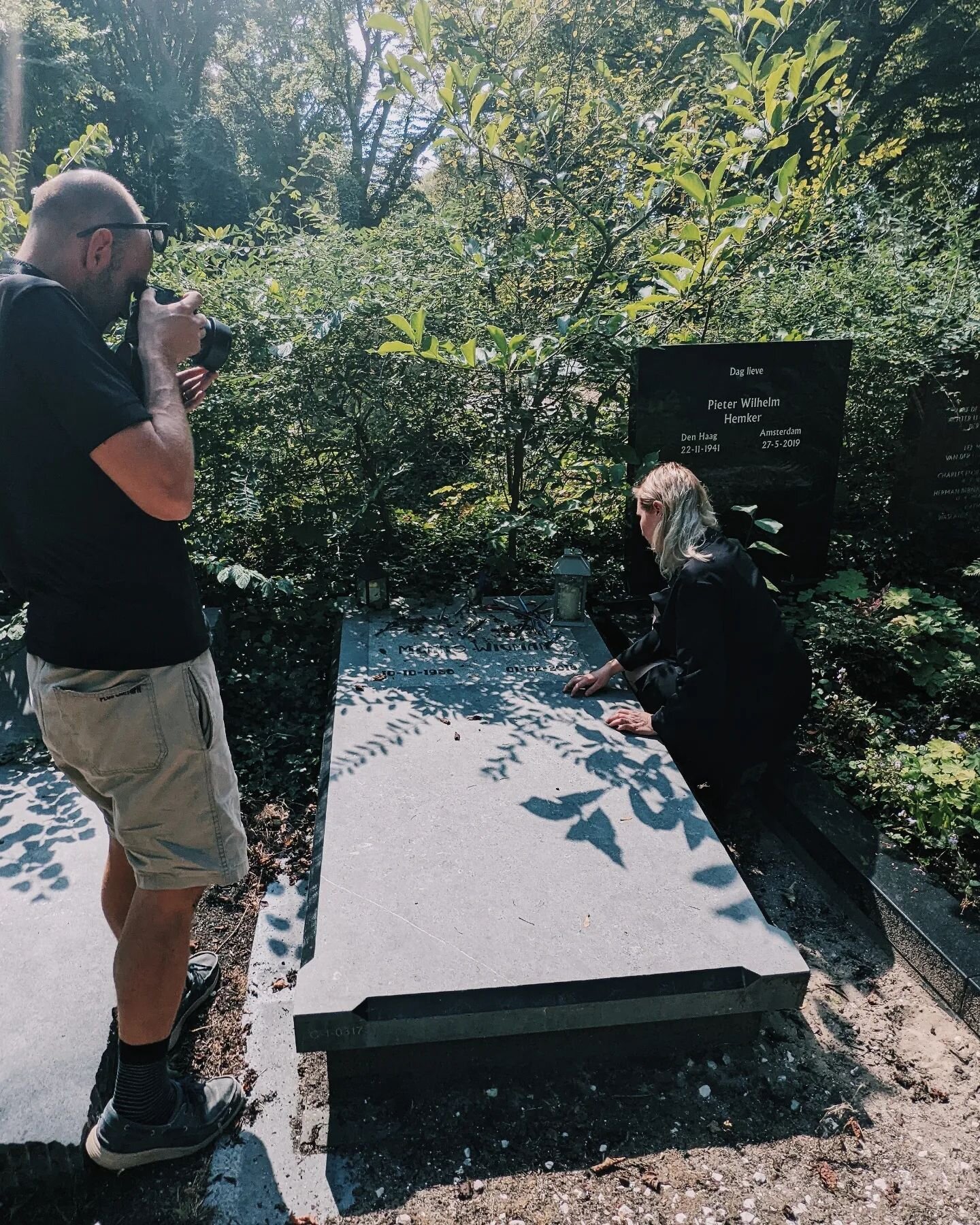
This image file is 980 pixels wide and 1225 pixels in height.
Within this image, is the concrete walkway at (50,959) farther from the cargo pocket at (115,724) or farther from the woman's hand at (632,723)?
the woman's hand at (632,723)

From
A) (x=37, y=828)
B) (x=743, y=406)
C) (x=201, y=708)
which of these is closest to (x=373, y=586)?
(x=37, y=828)

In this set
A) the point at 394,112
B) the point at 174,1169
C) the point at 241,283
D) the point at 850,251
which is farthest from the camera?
the point at 394,112

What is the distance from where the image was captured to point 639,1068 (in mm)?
2348

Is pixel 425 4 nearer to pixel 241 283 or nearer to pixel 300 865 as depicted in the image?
pixel 241 283

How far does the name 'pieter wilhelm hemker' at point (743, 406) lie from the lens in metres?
4.56

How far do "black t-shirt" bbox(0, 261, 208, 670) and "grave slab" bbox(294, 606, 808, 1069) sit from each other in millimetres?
1036

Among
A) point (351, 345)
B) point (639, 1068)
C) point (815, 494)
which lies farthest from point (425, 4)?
point (639, 1068)

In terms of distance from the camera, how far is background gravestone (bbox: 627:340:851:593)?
4.46 meters

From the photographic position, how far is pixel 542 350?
13.7 ft

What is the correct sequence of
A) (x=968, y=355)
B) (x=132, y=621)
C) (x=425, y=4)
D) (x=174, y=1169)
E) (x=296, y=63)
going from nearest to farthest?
(x=132, y=621), (x=174, y=1169), (x=425, y=4), (x=968, y=355), (x=296, y=63)

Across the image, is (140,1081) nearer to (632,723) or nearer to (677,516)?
(632,723)

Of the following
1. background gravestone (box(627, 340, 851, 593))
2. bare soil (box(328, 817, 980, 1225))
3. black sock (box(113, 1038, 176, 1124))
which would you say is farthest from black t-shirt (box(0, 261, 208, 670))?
background gravestone (box(627, 340, 851, 593))

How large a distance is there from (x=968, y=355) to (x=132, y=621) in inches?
211

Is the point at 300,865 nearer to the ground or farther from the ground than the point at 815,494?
nearer to the ground
